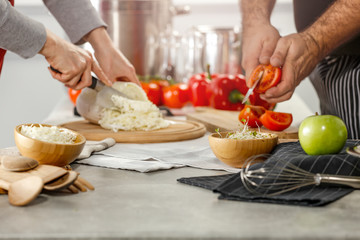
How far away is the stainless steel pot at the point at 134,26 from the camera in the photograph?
8.87 ft

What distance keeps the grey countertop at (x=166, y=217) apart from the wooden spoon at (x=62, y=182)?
2cm

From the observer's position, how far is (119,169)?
1109mm

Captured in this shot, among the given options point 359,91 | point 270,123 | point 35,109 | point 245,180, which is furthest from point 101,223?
point 35,109

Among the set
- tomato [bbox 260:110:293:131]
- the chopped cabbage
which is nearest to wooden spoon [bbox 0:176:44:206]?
the chopped cabbage

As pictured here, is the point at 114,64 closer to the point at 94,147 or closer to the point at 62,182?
the point at 94,147

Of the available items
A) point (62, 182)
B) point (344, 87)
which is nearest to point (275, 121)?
point (344, 87)

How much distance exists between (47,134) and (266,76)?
0.67 meters

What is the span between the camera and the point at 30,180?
2.74ft

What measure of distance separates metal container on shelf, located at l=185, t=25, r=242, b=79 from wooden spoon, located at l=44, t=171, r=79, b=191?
2.07m

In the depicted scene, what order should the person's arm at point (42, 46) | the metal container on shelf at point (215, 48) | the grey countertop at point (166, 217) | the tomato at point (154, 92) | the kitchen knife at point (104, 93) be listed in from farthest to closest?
the metal container on shelf at point (215, 48) → the tomato at point (154, 92) → the kitchen knife at point (104, 93) → the person's arm at point (42, 46) → the grey countertop at point (166, 217)

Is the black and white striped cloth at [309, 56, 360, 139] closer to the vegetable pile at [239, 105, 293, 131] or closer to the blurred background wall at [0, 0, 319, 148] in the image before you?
the vegetable pile at [239, 105, 293, 131]

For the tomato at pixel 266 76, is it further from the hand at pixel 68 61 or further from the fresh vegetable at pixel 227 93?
the fresh vegetable at pixel 227 93

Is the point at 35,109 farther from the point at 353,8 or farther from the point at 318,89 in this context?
the point at 353,8

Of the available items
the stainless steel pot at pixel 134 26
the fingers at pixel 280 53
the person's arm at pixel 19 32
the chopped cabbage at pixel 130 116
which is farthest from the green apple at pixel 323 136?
the stainless steel pot at pixel 134 26
